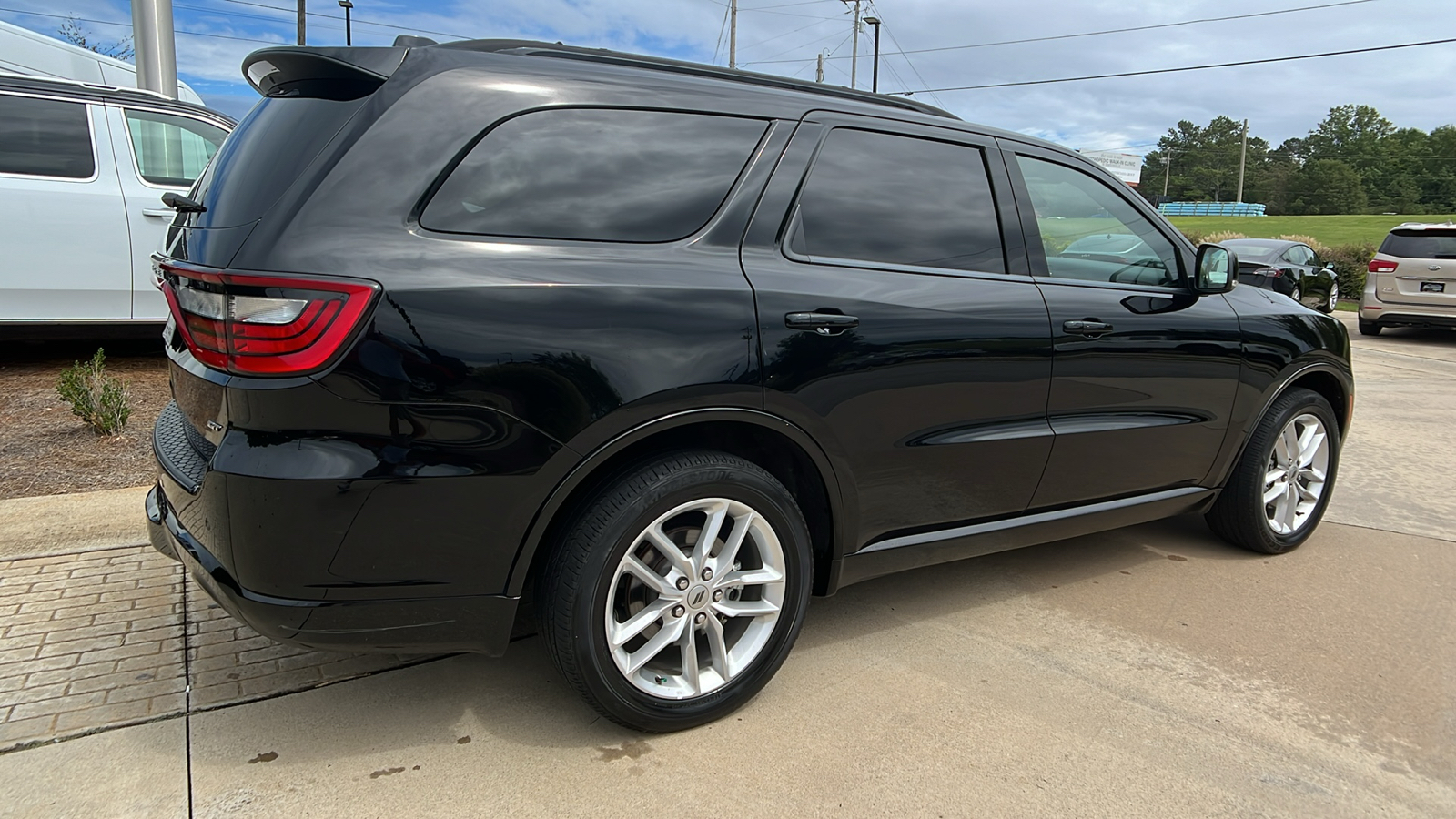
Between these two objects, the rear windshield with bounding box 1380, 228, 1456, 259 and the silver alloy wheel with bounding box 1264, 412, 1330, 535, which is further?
the rear windshield with bounding box 1380, 228, 1456, 259

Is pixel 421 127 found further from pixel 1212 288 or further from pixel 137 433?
pixel 137 433

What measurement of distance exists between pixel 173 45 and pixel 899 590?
310 inches

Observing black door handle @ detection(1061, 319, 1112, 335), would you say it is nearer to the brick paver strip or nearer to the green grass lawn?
the brick paver strip

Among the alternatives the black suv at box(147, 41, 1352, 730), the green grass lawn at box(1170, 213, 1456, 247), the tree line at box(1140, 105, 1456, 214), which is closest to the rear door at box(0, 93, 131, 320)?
the black suv at box(147, 41, 1352, 730)

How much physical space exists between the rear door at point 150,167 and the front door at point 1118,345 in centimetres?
510

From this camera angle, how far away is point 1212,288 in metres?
3.65

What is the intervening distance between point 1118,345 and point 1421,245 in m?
13.7

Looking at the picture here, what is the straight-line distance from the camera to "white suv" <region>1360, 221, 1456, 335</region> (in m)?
13.3

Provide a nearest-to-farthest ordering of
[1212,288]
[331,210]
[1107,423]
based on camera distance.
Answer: [331,210] < [1107,423] < [1212,288]

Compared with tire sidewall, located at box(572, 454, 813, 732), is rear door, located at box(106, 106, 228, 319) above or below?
above

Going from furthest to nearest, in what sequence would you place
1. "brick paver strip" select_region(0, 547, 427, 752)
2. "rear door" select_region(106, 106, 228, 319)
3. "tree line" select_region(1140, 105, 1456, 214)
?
1. "tree line" select_region(1140, 105, 1456, 214)
2. "rear door" select_region(106, 106, 228, 319)
3. "brick paver strip" select_region(0, 547, 427, 752)

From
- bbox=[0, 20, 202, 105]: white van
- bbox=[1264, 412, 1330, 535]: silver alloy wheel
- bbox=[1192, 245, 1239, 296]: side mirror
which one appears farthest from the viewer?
bbox=[0, 20, 202, 105]: white van

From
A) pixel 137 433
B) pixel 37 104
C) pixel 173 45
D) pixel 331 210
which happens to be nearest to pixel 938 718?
pixel 331 210

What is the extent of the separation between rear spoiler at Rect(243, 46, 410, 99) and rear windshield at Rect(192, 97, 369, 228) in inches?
1.4
